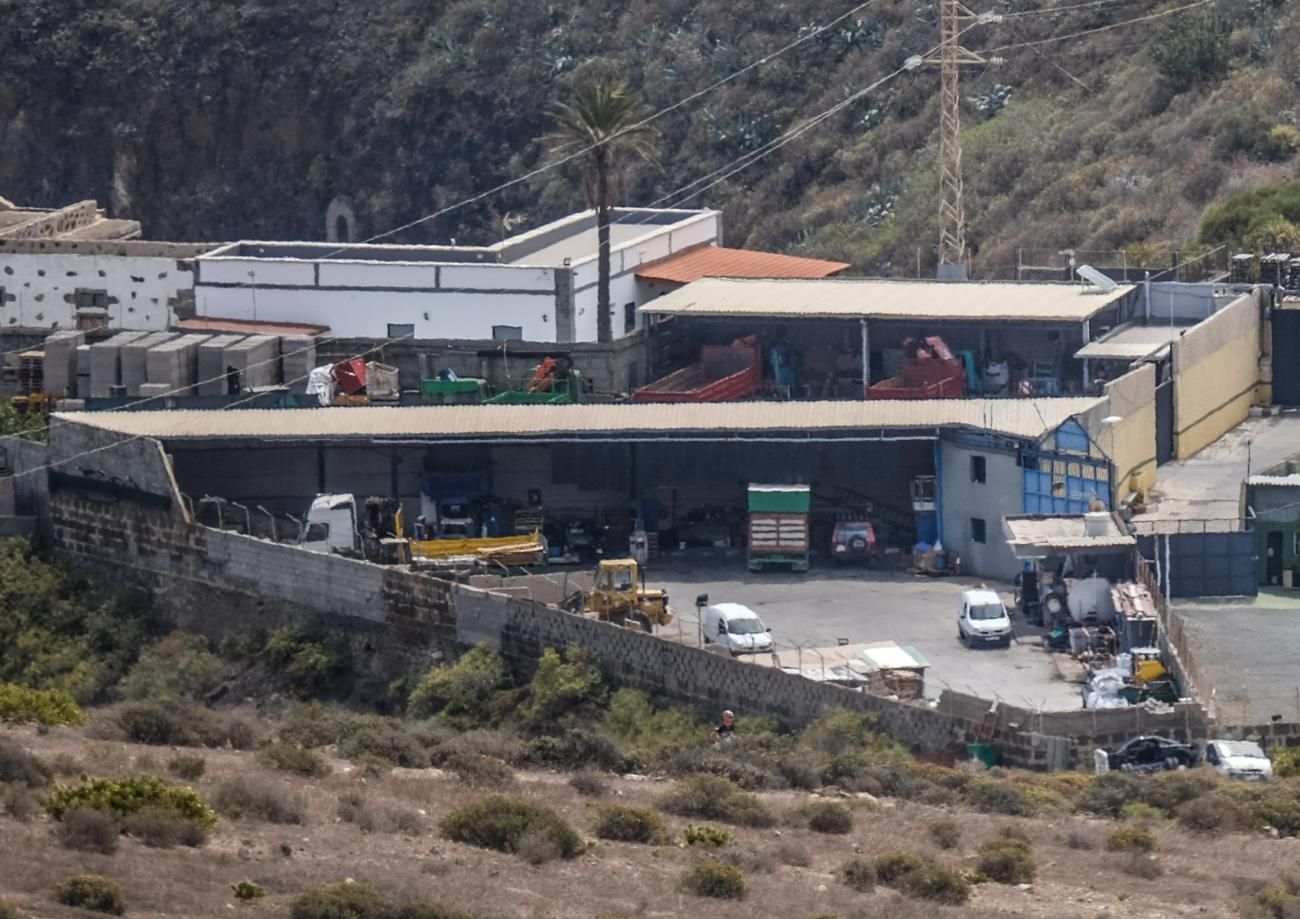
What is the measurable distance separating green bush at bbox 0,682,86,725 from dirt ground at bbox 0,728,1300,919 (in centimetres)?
341

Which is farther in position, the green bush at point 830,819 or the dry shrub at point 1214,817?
the dry shrub at point 1214,817

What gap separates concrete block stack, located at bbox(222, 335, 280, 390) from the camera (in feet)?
224

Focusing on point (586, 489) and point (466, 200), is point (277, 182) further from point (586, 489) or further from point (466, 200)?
point (586, 489)

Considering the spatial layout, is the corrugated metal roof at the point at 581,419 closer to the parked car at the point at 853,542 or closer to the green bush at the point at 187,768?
the parked car at the point at 853,542

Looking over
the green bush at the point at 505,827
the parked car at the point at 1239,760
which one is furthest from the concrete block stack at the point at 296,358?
the green bush at the point at 505,827

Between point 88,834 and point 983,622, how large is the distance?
68.1 feet

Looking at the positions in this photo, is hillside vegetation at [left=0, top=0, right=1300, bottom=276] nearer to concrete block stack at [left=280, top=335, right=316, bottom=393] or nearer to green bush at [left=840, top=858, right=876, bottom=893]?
concrete block stack at [left=280, top=335, right=316, bottom=393]

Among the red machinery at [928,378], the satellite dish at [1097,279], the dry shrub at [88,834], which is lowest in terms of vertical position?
the dry shrub at [88,834]

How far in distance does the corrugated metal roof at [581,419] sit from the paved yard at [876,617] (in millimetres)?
2781

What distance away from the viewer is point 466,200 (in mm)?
109562

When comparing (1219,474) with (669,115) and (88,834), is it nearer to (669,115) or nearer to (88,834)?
(88,834)

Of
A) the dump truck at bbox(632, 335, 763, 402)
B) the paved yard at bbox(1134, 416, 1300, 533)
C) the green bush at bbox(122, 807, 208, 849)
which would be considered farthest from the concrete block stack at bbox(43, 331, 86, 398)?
the green bush at bbox(122, 807, 208, 849)

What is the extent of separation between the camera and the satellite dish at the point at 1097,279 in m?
69.6

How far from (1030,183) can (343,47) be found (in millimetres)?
→ 33985
